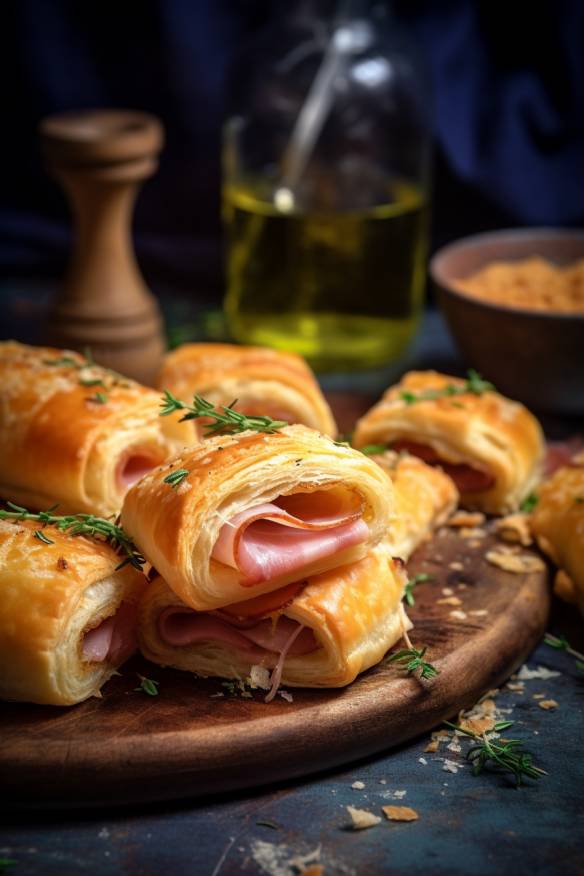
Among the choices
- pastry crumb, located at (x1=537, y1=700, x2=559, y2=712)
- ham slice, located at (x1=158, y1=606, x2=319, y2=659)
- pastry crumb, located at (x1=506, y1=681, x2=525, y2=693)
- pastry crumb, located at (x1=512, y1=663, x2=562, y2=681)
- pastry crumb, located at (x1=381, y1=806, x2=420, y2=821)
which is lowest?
pastry crumb, located at (x1=512, y1=663, x2=562, y2=681)

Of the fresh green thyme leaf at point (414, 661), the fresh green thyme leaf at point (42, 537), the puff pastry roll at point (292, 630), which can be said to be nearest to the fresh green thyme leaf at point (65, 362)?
the fresh green thyme leaf at point (42, 537)

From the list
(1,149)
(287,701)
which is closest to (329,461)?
(287,701)

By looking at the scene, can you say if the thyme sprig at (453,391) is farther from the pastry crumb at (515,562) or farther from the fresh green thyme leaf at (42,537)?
the fresh green thyme leaf at (42,537)

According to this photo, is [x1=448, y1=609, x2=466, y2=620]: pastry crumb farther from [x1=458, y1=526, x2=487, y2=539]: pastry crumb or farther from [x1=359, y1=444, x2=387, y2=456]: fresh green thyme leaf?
[x1=359, y1=444, x2=387, y2=456]: fresh green thyme leaf

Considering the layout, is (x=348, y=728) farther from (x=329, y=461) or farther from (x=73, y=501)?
(x=73, y=501)

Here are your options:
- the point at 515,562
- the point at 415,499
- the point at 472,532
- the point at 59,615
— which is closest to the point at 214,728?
the point at 59,615

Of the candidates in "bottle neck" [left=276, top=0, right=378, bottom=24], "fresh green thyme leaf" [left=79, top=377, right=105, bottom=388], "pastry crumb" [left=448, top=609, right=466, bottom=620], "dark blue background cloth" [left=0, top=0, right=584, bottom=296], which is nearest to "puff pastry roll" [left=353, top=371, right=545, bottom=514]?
"pastry crumb" [left=448, top=609, right=466, bottom=620]

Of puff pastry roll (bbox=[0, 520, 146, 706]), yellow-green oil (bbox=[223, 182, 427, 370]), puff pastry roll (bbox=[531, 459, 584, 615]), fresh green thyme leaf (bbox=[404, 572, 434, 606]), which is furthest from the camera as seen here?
yellow-green oil (bbox=[223, 182, 427, 370])
